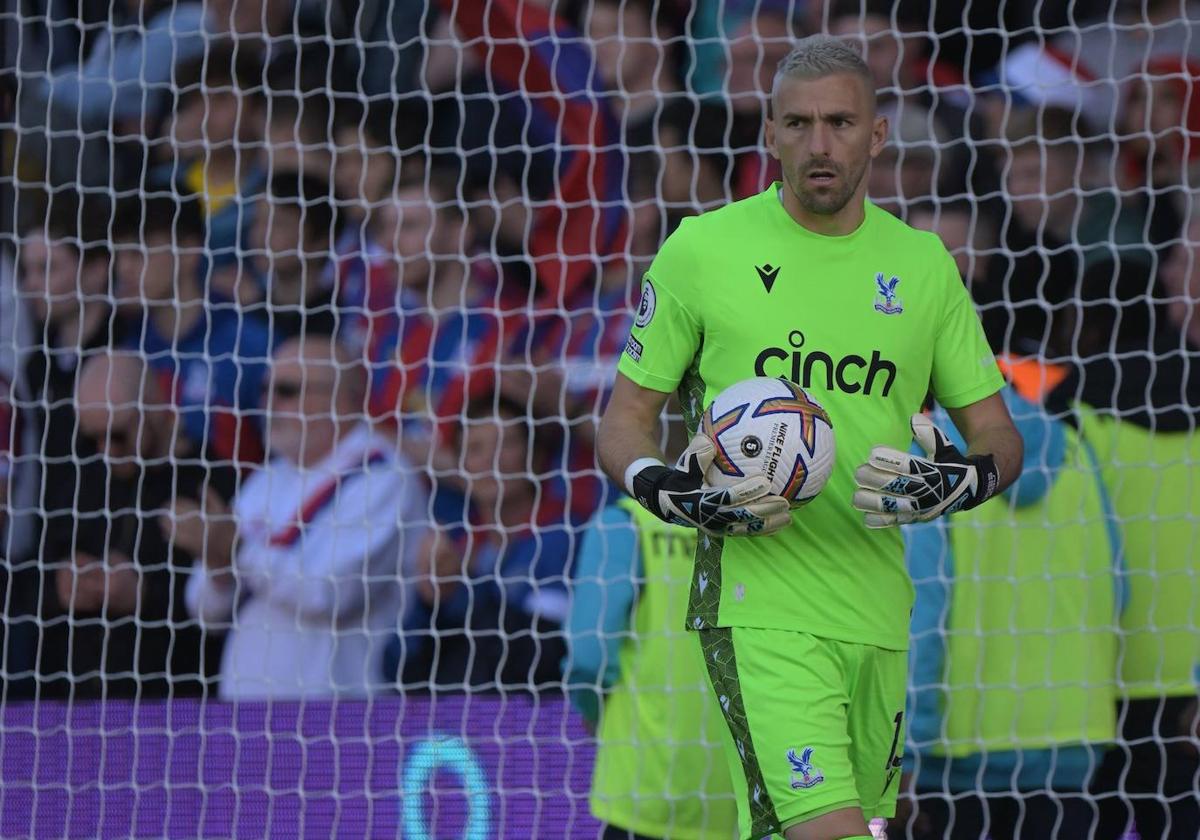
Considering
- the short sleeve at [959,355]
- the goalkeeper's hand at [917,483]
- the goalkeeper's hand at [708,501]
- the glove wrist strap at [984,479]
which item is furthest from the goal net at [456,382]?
the goalkeeper's hand at [708,501]

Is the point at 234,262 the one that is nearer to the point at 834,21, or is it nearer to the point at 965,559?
the point at 834,21

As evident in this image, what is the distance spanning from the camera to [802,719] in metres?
2.95

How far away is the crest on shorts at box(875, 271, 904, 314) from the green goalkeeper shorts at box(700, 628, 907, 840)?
616 millimetres

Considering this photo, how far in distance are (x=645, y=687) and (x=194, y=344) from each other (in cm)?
250

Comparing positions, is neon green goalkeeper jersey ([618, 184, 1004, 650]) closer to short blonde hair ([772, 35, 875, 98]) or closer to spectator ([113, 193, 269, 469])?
short blonde hair ([772, 35, 875, 98])

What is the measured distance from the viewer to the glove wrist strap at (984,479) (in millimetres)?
2977

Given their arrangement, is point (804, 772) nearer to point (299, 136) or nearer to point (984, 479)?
point (984, 479)

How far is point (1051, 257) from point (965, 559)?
1754mm

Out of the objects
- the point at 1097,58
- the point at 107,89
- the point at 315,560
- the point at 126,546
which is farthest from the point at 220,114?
the point at 1097,58

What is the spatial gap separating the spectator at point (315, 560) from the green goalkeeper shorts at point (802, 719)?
2.59 m

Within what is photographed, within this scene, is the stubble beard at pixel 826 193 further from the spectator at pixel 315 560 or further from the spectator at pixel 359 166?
the spectator at pixel 359 166

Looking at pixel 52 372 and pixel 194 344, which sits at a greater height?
pixel 194 344

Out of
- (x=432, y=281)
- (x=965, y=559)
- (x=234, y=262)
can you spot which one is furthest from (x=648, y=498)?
(x=234, y=262)

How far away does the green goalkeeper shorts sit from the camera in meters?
2.94
